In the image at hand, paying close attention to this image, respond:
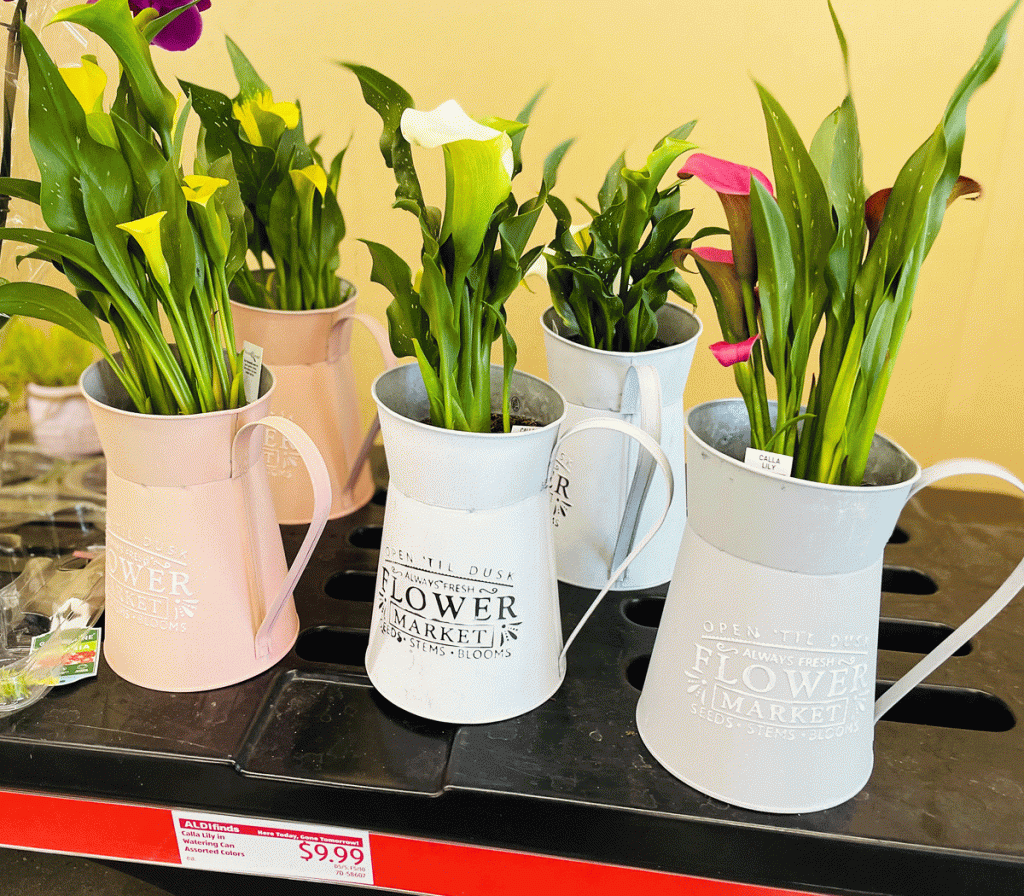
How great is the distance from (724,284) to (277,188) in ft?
1.12

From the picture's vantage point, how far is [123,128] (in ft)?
1.45

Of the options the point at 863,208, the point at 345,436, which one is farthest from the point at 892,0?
A: the point at 345,436

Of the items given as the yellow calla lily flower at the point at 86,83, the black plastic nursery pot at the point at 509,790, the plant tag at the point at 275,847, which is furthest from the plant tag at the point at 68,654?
the yellow calla lily flower at the point at 86,83

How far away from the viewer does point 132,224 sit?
42cm

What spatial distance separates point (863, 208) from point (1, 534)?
2.39 feet

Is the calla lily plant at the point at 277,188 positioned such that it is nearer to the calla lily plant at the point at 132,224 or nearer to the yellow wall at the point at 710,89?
the calla lily plant at the point at 132,224

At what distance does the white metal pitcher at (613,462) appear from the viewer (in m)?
0.58

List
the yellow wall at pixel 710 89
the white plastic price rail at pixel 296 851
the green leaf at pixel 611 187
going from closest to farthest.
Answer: the white plastic price rail at pixel 296 851, the green leaf at pixel 611 187, the yellow wall at pixel 710 89

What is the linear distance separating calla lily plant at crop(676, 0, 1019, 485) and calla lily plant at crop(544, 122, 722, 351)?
11 centimetres

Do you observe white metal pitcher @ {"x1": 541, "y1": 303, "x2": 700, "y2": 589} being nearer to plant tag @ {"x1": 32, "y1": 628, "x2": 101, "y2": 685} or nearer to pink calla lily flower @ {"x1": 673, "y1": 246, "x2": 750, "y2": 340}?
pink calla lily flower @ {"x1": 673, "y1": 246, "x2": 750, "y2": 340}

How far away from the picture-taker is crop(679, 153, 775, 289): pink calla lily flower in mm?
410

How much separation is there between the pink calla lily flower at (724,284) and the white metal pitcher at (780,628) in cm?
6

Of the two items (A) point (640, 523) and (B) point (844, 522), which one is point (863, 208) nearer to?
(B) point (844, 522)

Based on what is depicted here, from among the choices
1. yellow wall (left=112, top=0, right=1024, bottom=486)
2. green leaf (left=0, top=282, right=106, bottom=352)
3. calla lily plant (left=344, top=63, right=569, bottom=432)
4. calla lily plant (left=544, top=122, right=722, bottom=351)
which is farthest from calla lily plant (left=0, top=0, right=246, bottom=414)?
yellow wall (left=112, top=0, right=1024, bottom=486)
